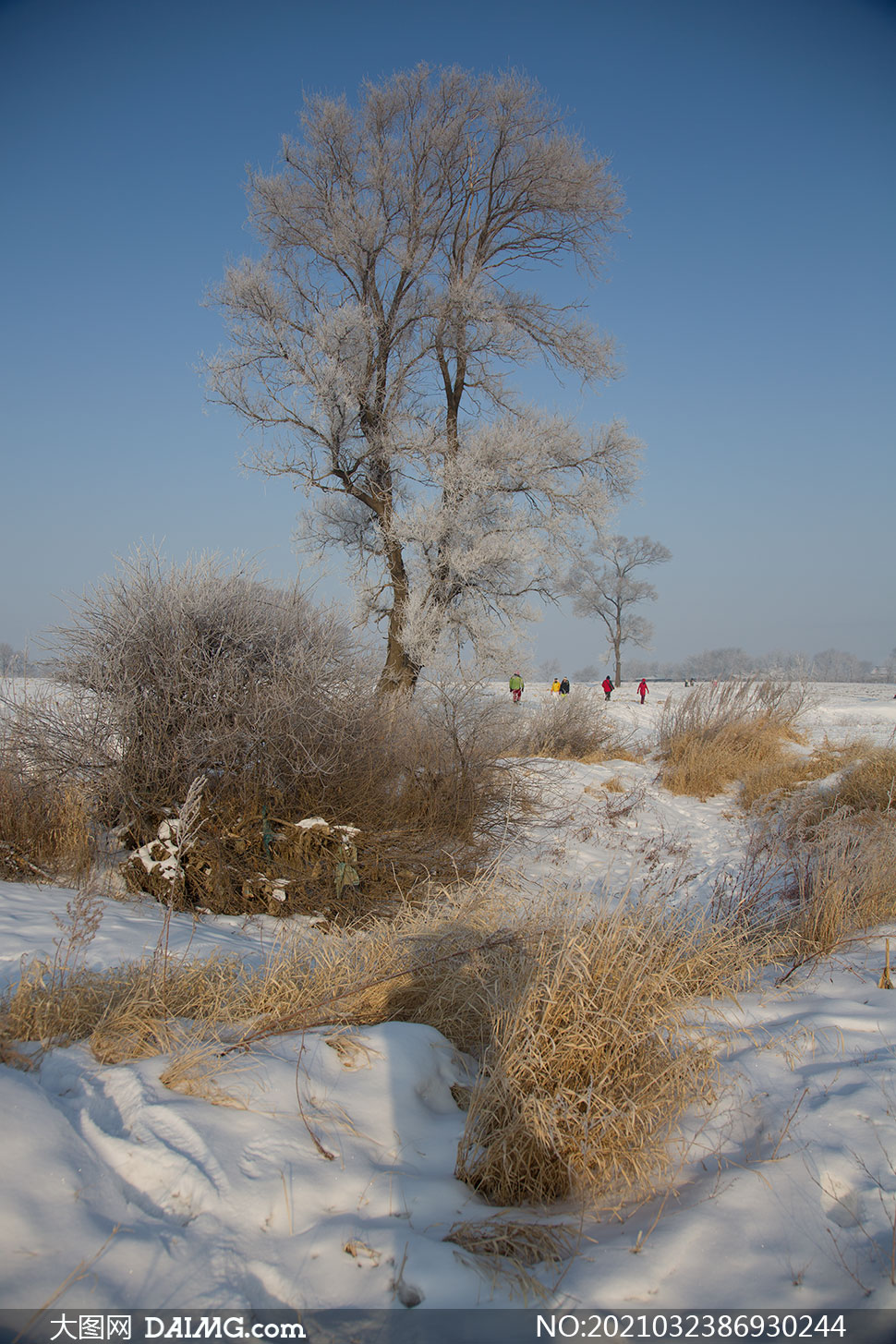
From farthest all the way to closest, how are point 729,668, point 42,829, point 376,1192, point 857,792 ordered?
point 729,668 → point 857,792 → point 42,829 → point 376,1192

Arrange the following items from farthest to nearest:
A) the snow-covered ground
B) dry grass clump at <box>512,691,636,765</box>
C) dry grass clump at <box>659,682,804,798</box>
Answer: dry grass clump at <box>512,691,636,765</box>
dry grass clump at <box>659,682,804,798</box>
the snow-covered ground

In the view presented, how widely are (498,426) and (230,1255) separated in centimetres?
1319

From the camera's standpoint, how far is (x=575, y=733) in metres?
12.2

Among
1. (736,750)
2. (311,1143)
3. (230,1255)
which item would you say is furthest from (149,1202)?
(736,750)

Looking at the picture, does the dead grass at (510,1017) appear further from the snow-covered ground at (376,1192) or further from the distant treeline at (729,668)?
the distant treeline at (729,668)

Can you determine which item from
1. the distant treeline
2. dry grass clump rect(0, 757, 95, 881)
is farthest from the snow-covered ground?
the distant treeline

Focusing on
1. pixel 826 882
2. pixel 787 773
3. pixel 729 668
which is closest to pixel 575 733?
pixel 787 773

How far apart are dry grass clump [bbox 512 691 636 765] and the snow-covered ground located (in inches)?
334

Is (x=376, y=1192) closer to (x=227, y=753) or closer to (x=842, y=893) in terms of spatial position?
(x=842, y=893)

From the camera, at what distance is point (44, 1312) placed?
53.7 inches

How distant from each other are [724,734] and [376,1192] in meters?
10.5

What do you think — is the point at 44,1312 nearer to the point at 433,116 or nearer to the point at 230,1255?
the point at 230,1255

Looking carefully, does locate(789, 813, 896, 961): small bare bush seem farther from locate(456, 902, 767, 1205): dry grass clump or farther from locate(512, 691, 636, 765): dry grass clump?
locate(512, 691, 636, 765): dry grass clump

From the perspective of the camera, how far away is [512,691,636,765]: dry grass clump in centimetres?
1148
